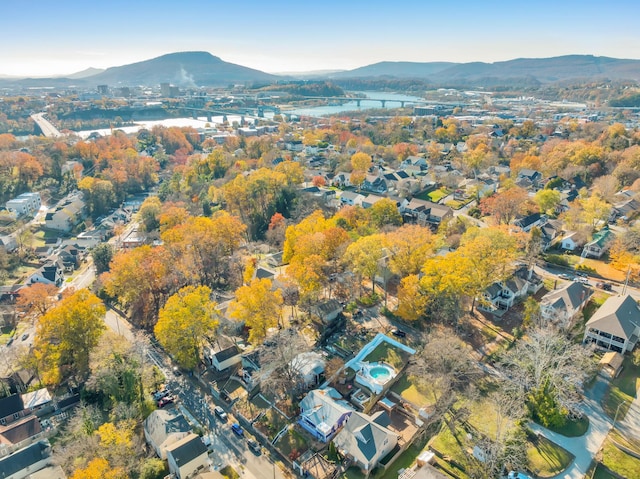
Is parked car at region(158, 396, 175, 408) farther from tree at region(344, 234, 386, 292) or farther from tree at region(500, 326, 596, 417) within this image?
tree at region(500, 326, 596, 417)

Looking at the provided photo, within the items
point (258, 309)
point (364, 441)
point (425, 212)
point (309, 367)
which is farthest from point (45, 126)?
point (364, 441)

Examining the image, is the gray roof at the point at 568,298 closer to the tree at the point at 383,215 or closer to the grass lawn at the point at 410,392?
the grass lawn at the point at 410,392

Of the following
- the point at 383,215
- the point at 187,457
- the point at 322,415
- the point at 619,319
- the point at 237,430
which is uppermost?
the point at 383,215

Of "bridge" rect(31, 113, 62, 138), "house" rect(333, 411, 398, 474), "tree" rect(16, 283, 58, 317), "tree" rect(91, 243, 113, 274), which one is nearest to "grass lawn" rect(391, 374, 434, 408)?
"house" rect(333, 411, 398, 474)

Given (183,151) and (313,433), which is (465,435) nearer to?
(313,433)

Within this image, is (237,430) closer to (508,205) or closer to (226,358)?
(226,358)

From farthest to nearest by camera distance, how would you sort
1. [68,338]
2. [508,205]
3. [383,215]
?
[508,205] < [383,215] < [68,338]
